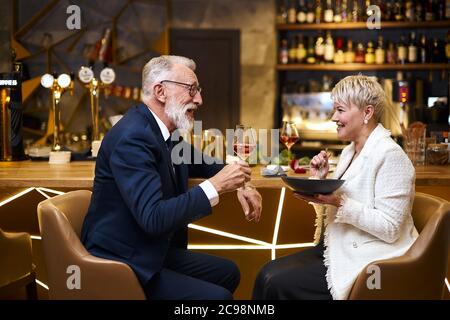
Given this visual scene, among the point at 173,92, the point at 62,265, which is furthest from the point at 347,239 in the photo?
the point at 62,265

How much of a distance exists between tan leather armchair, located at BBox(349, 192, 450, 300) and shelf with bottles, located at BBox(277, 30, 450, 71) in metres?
4.19

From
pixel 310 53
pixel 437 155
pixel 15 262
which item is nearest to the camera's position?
pixel 15 262

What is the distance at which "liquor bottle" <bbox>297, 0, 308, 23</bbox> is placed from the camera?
6578 millimetres

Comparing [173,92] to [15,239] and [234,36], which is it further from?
[234,36]

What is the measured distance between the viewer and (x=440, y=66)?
20.5ft

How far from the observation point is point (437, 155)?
366 cm

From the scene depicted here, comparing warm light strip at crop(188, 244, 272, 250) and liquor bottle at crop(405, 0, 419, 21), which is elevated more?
liquor bottle at crop(405, 0, 419, 21)

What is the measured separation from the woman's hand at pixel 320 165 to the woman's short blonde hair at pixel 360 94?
0.26 meters

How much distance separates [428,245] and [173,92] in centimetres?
117

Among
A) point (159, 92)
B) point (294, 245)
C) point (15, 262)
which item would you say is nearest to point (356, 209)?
point (159, 92)

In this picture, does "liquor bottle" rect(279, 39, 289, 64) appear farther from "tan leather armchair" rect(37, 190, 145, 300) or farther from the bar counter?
"tan leather armchair" rect(37, 190, 145, 300)

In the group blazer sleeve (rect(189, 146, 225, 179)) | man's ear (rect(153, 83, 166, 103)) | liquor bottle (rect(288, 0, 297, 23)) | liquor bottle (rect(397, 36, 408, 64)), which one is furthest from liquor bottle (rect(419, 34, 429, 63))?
man's ear (rect(153, 83, 166, 103))

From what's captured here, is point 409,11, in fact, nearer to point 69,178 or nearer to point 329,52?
point 329,52

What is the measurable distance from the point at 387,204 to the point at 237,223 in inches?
45.5
